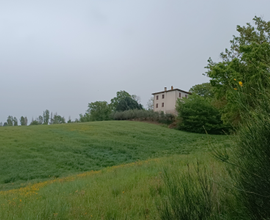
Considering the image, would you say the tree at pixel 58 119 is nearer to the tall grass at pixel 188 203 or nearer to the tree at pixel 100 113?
the tree at pixel 100 113

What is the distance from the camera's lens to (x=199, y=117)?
128ft

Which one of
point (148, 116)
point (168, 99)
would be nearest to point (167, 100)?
point (168, 99)

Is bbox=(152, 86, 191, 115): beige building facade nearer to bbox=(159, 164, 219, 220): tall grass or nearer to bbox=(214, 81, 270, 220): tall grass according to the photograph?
bbox=(159, 164, 219, 220): tall grass

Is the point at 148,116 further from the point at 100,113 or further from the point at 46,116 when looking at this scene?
the point at 46,116

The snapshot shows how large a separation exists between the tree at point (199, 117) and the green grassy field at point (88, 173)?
941cm

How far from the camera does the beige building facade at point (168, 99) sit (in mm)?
55656

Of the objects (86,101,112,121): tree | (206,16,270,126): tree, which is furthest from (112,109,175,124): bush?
(206,16,270,126): tree

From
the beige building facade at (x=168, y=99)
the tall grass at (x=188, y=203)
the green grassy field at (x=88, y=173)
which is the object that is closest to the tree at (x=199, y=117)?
the green grassy field at (x=88, y=173)

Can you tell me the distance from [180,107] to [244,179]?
40241mm

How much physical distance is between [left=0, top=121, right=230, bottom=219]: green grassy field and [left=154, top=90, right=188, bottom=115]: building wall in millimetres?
24172

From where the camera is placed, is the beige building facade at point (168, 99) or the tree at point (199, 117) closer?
the tree at point (199, 117)

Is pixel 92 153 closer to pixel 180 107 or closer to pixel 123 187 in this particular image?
pixel 123 187

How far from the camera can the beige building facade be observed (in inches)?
2191

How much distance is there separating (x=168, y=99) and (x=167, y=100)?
20.3 inches
